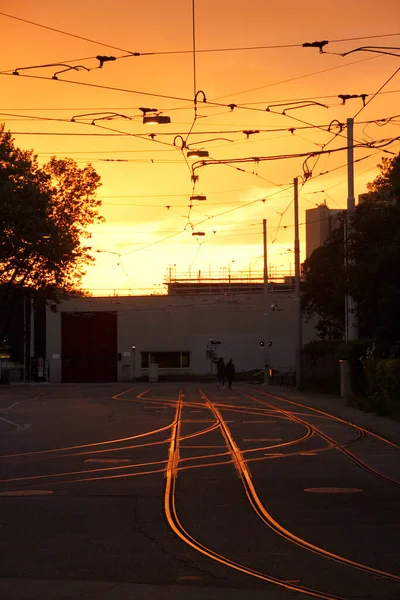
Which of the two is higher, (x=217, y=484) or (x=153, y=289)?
(x=153, y=289)

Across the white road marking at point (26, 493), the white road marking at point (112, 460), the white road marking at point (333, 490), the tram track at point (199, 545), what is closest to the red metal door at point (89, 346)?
the white road marking at point (112, 460)

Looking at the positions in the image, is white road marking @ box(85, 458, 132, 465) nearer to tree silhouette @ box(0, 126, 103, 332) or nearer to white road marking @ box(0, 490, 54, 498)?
white road marking @ box(0, 490, 54, 498)

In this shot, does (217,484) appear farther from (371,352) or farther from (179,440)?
(371,352)

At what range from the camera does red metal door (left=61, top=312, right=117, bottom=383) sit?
286ft

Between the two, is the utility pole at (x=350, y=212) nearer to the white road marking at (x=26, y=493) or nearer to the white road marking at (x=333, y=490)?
the white road marking at (x=333, y=490)

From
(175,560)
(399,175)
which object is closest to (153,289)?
(399,175)

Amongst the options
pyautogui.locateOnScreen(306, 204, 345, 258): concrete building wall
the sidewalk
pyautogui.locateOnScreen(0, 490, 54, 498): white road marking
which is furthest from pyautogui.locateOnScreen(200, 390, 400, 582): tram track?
pyautogui.locateOnScreen(306, 204, 345, 258): concrete building wall

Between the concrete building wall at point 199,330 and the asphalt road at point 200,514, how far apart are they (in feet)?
199

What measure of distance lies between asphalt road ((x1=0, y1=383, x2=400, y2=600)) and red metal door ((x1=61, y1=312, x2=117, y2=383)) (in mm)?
62671

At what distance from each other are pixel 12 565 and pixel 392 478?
315 inches

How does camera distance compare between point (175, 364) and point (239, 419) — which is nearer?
point (239, 419)

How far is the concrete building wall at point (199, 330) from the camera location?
8519 cm

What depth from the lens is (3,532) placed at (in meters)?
10.4

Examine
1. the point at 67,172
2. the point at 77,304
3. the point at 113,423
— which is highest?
the point at 67,172
